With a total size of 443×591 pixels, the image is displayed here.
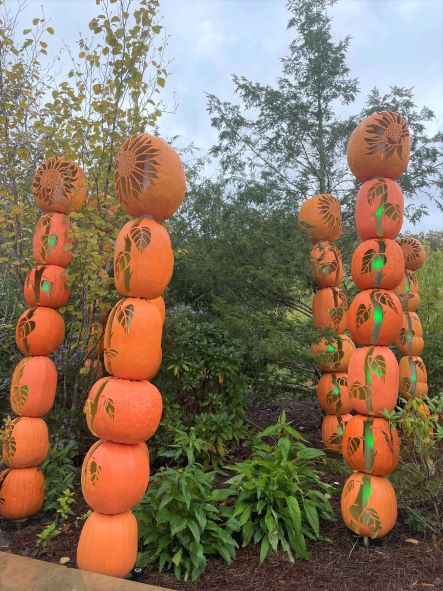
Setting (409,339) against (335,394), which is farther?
(409,339)

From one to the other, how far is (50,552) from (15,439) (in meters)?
0.78

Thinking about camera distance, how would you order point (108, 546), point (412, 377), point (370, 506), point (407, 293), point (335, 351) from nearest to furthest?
1. point (108, 546)
2. point (370, 506)
3. point (335, 351)
4. point (412, 377)
5. point (407, 293)

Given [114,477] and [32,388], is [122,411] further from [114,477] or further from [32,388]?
[32,388]

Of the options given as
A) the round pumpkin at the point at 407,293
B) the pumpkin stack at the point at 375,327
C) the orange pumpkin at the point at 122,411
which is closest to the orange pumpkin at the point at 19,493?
the orange pumpkin at the point at 122,411

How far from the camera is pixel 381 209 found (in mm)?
3123

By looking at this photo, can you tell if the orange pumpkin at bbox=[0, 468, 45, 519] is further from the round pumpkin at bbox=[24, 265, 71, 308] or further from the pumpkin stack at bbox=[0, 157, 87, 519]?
the round pumpkin at bbox=[24, 265, 71, 308]

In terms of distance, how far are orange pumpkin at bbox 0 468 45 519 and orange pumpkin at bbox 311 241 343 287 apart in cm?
291

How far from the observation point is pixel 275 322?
14.4 ft

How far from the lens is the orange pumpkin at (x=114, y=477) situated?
8.00 feet

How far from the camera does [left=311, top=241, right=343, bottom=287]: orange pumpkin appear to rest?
4352 millimetres

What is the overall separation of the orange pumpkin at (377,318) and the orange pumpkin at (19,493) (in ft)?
8.30

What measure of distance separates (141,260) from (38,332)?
51.0 inches

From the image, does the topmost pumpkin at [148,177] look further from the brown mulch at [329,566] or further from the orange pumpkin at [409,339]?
the orange pumpkin at [409,339]

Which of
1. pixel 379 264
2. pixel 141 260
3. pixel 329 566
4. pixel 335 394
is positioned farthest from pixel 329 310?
pixel 141 260
